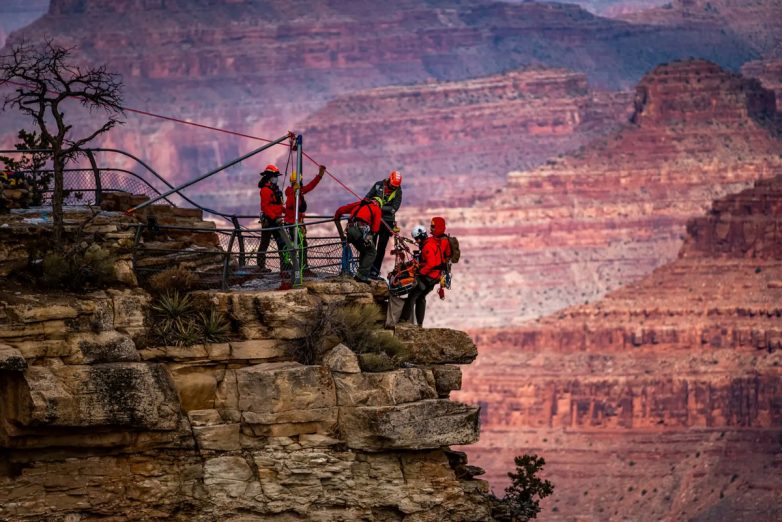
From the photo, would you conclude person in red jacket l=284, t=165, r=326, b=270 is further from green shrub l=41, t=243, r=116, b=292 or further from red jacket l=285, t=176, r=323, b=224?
green shrub l=41, t=243, r=116, b=292

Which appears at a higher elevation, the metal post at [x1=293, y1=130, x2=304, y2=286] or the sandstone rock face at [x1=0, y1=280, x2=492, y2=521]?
the metal post at [x1=293, y1=130, x2=304, y2=286]

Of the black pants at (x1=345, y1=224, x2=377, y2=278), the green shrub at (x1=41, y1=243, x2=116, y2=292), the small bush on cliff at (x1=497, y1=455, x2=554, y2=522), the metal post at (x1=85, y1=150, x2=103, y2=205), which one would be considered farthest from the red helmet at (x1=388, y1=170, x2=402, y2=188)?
the green shrub at (x1=41, y1=243, x2=116, y2=292)

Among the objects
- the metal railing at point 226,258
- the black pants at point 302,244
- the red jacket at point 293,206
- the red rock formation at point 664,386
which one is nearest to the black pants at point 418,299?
the metal railing at point 226,258

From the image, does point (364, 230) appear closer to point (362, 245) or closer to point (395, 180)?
point (362, 245)

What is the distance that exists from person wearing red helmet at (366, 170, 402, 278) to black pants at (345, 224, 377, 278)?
66cm

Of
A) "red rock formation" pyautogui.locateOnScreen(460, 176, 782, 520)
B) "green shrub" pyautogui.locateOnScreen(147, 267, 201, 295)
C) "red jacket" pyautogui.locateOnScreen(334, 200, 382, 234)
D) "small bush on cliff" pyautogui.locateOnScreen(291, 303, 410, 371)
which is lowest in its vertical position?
"red rock formation" pyautogui.locateOnScreen(460, 176, 782, 520)

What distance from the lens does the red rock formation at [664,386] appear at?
103m

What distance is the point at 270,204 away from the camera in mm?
41000

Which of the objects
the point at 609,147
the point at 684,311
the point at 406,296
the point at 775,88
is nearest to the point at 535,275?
the point at 609,147

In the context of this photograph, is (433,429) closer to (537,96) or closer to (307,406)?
(307,406)

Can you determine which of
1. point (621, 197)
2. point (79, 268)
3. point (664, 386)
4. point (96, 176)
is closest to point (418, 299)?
point (96, 176)

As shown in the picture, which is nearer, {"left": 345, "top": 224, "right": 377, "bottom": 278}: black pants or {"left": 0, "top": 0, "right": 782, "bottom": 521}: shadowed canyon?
{"left": 345, "top": 224, "right": 377, "bottom": 278}: black pants

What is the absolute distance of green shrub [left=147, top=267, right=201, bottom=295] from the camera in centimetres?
3747

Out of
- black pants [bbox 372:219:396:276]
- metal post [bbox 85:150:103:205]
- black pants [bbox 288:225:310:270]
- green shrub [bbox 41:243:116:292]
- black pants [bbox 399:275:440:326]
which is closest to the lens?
green shrub [bbox 41:243:116:292]
